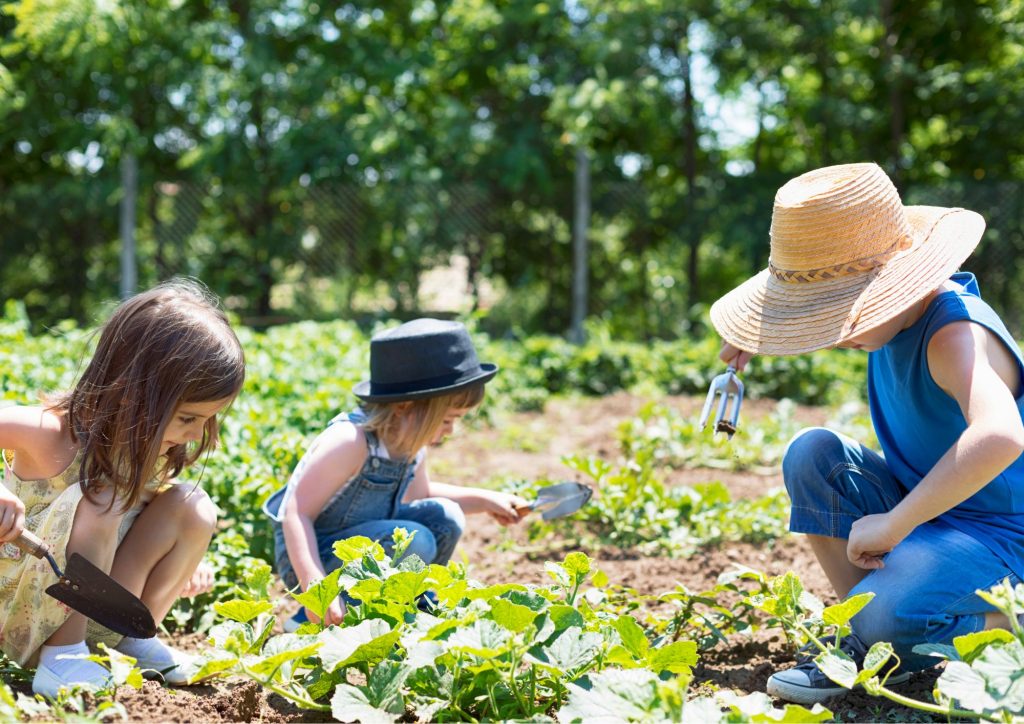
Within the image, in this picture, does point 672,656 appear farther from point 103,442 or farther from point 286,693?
point 103,442

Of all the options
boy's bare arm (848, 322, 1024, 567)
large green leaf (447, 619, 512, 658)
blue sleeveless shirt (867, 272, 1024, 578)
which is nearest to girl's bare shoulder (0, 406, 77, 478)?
large green leaf (447, 619, 512, 658)

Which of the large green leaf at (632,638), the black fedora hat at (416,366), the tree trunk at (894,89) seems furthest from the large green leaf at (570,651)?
the tree trunk at (894,89)

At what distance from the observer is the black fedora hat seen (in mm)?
2664

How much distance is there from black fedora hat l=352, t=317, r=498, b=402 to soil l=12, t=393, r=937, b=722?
449mm

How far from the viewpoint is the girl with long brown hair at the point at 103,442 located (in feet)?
6.91

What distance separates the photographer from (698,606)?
2904 mm

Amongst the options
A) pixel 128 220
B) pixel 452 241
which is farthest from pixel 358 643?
pixel 128 220

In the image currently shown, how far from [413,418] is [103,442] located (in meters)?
0.82

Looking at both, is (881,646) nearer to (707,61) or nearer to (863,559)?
(863,559)

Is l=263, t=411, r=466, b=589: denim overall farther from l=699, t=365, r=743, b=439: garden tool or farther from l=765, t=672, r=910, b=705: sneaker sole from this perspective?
l=765, t=672, r=910, b=705: sneaker sole

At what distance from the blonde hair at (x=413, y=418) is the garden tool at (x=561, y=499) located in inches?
15.2

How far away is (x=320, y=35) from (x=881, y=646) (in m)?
10.4

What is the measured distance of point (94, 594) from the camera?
6.70ft

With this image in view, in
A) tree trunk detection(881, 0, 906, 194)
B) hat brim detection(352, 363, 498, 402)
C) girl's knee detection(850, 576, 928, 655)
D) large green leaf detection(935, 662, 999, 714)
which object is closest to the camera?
large green leaf detection(935, 662, 999, 714)
